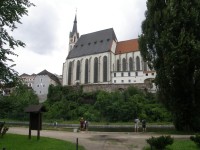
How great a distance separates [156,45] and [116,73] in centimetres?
6374

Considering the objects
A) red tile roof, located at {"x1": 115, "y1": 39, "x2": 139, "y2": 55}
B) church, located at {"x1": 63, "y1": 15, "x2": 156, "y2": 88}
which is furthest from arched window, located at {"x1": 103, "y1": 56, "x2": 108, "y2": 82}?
red tile roof, located at {"x1": 115, "y1": 39, "x2": 139, "y2": 55}

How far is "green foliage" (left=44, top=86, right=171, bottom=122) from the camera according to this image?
2552 inches

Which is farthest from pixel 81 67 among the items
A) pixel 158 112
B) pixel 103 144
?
pixel 103 144

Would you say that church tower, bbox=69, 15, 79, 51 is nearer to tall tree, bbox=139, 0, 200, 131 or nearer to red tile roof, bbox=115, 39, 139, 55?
red tile roof, bbox=115, 39, 139, 55

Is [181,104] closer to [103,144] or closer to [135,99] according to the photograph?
[103,144]

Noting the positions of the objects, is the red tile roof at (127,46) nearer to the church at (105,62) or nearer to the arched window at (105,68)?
the church at (105,62)

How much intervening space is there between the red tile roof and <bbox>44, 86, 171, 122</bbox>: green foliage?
21912mm

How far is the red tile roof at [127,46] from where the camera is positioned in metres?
97.7

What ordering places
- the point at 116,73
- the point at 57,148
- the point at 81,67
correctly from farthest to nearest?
the point at 81,67 < the point at 116,73 < the point at 57,148

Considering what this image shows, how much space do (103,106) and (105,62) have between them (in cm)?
2892

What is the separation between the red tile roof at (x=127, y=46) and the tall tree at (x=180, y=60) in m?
69.6

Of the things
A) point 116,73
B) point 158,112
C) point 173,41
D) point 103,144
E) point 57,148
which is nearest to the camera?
point 57,148

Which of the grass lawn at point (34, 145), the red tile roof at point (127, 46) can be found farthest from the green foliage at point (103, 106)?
the grass lawn at point (34, 145)

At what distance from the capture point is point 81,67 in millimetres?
100812
